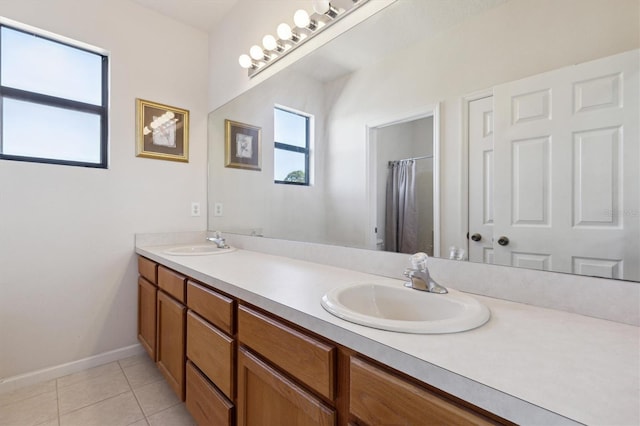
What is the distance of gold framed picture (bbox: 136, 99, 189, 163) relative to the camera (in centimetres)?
212

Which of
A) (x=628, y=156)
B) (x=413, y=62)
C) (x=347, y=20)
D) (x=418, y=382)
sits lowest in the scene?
(x=418, y=382)

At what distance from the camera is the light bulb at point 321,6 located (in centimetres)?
141

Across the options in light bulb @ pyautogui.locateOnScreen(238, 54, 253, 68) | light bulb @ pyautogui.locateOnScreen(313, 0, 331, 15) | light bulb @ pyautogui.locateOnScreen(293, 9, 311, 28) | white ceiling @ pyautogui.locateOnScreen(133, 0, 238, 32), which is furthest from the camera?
white ceiling @ pyautogui.locateOnScreen(133, 0, 238, 32)

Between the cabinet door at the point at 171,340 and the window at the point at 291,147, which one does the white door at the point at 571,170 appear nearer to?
the window at the point at 291,147

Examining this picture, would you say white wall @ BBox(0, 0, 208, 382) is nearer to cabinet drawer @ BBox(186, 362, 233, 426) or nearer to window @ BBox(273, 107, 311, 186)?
window @ BBox(273, 107, 311, 186)

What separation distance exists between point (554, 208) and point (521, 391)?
1.96ft

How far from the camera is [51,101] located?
6.10ft

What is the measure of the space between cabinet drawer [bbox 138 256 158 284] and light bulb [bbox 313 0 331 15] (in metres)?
1.69

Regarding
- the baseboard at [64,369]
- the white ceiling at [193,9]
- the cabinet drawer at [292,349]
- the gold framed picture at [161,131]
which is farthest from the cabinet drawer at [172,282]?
the white ceiling at [193,9]

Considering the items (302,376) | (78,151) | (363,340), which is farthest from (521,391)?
(78,151)

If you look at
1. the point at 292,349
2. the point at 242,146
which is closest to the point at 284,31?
the point at 242,146

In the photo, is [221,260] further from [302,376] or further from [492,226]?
[492,226]

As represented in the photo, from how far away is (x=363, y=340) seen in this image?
0.62 meters

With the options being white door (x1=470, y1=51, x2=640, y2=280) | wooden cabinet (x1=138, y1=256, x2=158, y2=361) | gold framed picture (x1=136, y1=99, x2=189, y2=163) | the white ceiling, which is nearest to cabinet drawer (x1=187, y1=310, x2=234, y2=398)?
wooden cabinet (x1=138, y1=256, x2=158, y2=361)
